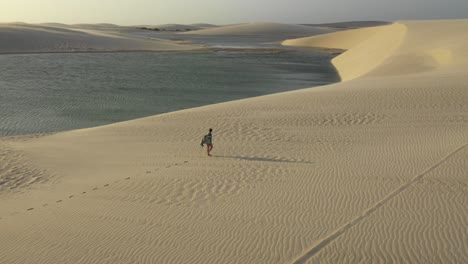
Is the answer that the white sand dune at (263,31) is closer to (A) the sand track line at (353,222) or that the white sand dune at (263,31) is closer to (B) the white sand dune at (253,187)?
(B) the white sand dune at (253,187)

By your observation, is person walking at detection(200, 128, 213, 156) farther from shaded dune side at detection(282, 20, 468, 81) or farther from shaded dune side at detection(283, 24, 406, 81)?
shaded dune side at detection(283, 24, 406, 81)

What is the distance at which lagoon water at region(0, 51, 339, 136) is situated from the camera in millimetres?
18000

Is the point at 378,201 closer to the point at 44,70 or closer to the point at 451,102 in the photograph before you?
the point at 451,102

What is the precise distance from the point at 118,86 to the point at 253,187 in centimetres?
1871

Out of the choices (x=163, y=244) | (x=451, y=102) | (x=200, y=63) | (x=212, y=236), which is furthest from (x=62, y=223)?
(x=200, y=63)

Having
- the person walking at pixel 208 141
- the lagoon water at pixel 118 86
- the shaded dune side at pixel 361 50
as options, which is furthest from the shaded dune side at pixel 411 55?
the person walking at pixel 208 141

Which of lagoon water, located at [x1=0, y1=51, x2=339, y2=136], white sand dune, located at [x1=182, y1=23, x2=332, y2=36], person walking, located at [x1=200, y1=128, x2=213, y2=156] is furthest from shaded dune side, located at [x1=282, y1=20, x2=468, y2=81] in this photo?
white sand dune, located at [x1=182, y1=23, x2=332, y2=36]

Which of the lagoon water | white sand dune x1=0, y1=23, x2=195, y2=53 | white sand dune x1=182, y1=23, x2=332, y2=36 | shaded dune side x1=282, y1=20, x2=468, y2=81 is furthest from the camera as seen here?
white sand dune x1=182, y1=23, x2=332, y2=36

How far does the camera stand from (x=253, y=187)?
8.66m

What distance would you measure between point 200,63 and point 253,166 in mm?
31161

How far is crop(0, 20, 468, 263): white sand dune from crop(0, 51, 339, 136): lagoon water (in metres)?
3.73

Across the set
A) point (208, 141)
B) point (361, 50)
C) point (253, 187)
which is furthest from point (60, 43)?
point (253, 187)

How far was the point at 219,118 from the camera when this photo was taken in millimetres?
15156

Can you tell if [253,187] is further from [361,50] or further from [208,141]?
[361,50]
